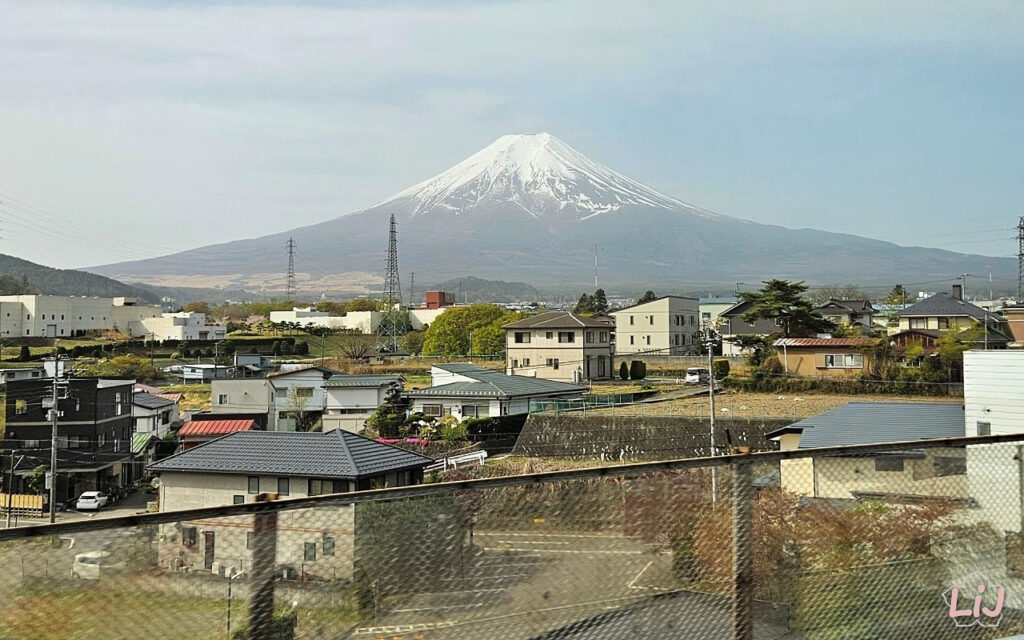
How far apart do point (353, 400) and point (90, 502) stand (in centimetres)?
724

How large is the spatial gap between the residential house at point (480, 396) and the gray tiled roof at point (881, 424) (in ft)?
30.7

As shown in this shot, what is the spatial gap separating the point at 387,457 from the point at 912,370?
565 inches

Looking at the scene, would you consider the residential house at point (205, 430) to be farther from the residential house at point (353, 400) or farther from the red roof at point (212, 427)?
the residential house at point (353, 400)

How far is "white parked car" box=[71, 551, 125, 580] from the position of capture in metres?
1.33

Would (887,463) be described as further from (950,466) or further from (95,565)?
(95,565)

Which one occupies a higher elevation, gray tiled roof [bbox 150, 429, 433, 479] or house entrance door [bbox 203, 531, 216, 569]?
house entrance door [bbox 203, 531, 216, 569]


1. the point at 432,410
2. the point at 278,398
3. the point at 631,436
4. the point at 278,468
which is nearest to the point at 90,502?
the point at 432,410

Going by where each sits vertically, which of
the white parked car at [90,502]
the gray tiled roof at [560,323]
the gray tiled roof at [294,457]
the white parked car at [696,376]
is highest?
the gray tiled roof at [560,323]

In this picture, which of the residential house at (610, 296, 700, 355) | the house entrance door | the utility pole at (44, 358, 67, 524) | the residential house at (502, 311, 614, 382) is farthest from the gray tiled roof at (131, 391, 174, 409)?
the house entrance door

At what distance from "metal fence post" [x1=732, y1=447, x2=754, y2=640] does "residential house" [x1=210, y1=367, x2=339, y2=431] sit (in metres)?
21.8

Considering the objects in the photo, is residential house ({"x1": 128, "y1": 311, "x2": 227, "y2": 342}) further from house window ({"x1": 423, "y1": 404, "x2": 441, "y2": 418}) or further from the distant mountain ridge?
the distant mountain ridge

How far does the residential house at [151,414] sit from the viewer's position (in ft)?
71.1

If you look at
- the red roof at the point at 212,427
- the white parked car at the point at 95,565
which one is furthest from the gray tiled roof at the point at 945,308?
the white parked car at the point at 95,565

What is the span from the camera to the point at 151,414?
858 inches
